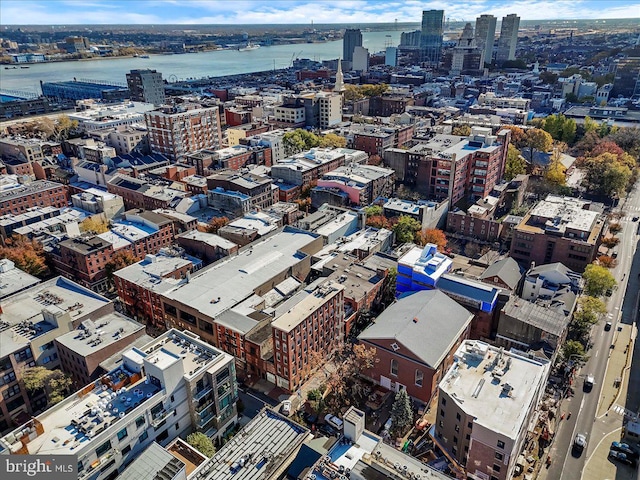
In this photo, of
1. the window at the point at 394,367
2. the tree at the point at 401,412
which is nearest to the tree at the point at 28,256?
the window at the point at 394,367

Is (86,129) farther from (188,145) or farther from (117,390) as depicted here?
(117,390)

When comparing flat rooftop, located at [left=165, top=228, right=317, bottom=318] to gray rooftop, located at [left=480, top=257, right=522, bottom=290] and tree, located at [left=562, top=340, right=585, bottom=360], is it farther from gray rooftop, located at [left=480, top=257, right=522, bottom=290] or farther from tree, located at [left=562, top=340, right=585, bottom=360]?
tree, located at [left=562, top=340, right=585, bottom=360]

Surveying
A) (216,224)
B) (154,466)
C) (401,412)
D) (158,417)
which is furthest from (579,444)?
(216,224)

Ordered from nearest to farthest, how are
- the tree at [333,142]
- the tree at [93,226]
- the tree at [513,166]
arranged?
the tree at [93,226] < the tree at [513,166] < the tree at [333,142]

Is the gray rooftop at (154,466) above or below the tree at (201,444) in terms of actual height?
above

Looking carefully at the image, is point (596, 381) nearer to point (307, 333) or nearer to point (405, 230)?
point (307, 333)

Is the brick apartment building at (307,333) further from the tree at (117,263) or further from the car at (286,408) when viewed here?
the tree at (117,263)

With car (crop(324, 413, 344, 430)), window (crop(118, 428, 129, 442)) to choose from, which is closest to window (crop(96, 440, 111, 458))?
window (crop(118, 428, 129, 442))
